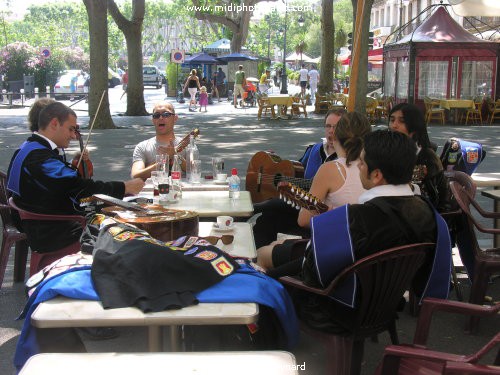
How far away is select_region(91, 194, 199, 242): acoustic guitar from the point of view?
332cm

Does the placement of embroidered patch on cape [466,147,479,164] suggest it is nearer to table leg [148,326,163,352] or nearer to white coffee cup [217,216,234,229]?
white coffee cup [217,216,234,229]

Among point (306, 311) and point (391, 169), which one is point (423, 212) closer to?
point (391, 169)

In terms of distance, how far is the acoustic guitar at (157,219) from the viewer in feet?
10.9

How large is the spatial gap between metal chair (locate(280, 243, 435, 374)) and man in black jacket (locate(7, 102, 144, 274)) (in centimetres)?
171

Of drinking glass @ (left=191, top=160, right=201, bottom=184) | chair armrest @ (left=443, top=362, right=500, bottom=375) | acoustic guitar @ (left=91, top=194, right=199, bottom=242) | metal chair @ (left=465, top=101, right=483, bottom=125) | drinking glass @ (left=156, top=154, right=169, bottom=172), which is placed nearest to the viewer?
chair armrest @ (left=443, top=362, right=500, bottom=375)

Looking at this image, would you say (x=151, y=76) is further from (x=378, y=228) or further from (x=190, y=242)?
(x=378, y=228)

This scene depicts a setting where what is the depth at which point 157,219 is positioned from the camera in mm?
3371

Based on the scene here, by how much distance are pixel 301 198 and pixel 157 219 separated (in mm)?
1033

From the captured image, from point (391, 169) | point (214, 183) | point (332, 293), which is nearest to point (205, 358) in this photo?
point (332, 293)

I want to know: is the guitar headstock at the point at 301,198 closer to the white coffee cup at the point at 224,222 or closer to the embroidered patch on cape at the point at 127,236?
the white coffee cup at the point at 224,222

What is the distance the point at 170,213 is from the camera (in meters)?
3.56

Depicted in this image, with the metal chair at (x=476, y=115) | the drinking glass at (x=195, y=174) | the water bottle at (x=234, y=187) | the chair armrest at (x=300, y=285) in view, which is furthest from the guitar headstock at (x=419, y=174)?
the metal chair at (x=476, y=115)

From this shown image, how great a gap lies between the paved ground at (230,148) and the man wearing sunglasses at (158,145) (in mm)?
1321

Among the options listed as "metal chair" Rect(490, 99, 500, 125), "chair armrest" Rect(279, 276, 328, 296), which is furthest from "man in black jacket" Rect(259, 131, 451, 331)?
"metal chair" Rect(490, 99, 500, 125)
